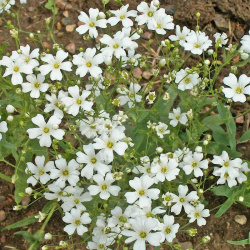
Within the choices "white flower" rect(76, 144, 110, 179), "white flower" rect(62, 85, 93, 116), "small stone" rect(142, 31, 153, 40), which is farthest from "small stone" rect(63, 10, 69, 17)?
"white flower" rect(76, 144, 110, 179)

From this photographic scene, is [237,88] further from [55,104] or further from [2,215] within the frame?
[2,215]

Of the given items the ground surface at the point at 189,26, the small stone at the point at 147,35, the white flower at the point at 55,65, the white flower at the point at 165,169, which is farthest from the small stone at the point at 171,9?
the white flower at the point at 165,169

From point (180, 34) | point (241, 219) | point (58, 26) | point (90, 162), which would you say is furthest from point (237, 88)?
point (58, 26)

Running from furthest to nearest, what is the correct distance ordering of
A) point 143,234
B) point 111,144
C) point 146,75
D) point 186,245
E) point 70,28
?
point 70,28, point 146,75, point 186,245, point 111,144, point 143,234

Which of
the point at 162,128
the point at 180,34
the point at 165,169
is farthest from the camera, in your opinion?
the point at 180,34

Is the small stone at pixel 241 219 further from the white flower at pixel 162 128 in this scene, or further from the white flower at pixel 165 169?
the white flower at pixel 162 128

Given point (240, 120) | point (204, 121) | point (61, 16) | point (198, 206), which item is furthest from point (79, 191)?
point (61, 16)
